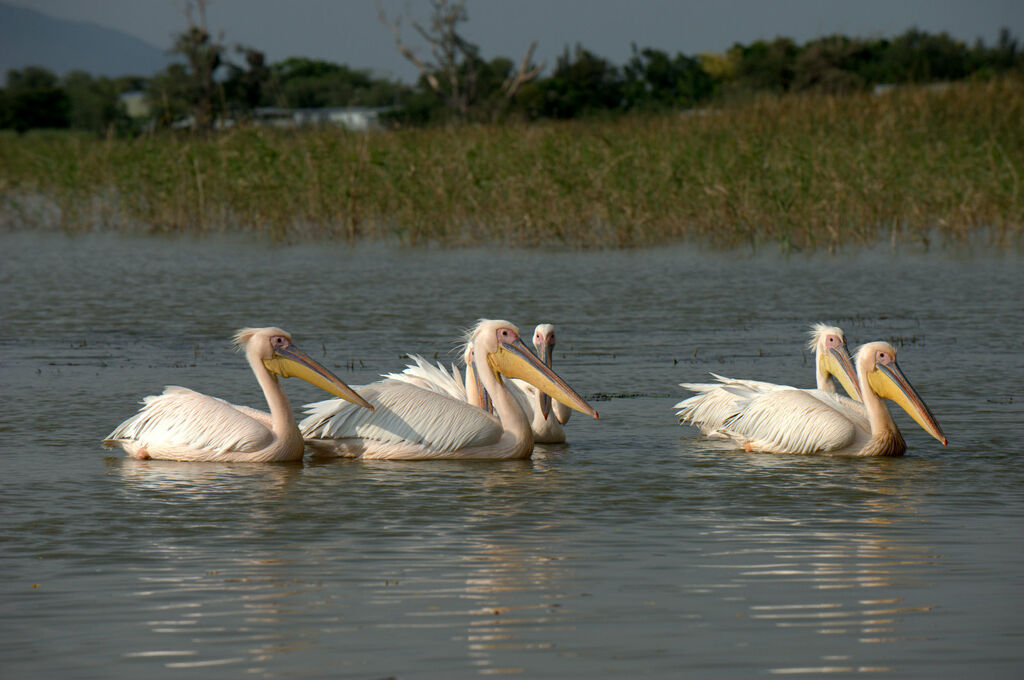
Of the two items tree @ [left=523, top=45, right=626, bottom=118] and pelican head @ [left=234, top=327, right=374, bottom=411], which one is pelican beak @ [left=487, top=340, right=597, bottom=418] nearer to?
pelican head @ [left=234, top=327, right=374, bottom=411]

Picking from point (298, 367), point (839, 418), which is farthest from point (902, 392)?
point (298, 367)

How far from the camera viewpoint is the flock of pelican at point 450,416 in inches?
247

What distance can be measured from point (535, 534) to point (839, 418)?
2.03 metres

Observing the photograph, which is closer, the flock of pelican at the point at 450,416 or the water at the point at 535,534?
the water at the point at 535,534

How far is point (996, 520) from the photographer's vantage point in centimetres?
504

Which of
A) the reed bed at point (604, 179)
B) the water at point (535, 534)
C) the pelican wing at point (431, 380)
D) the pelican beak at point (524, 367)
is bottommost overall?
the water at point (535, 534)

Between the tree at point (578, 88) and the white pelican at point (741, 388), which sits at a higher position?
the tree at point (578, 88)

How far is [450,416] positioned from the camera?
6.38 metres

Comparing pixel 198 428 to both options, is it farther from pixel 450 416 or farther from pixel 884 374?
pixel 884 374

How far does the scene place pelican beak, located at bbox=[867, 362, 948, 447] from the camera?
6.39m

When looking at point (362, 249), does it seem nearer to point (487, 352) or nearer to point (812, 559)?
point (487, 352)

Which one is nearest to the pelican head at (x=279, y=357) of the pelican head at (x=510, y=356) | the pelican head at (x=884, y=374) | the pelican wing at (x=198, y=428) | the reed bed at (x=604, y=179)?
the pelican wing at (x=198, y=428)

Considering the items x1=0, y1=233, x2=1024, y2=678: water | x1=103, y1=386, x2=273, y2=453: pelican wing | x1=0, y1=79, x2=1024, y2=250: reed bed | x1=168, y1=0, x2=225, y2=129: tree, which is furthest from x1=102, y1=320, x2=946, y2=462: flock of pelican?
x1=168, y1=0, x2=225, y2=129: tree

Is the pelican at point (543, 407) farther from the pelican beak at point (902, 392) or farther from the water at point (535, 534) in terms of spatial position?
the pelican beak at point (902, 392)
